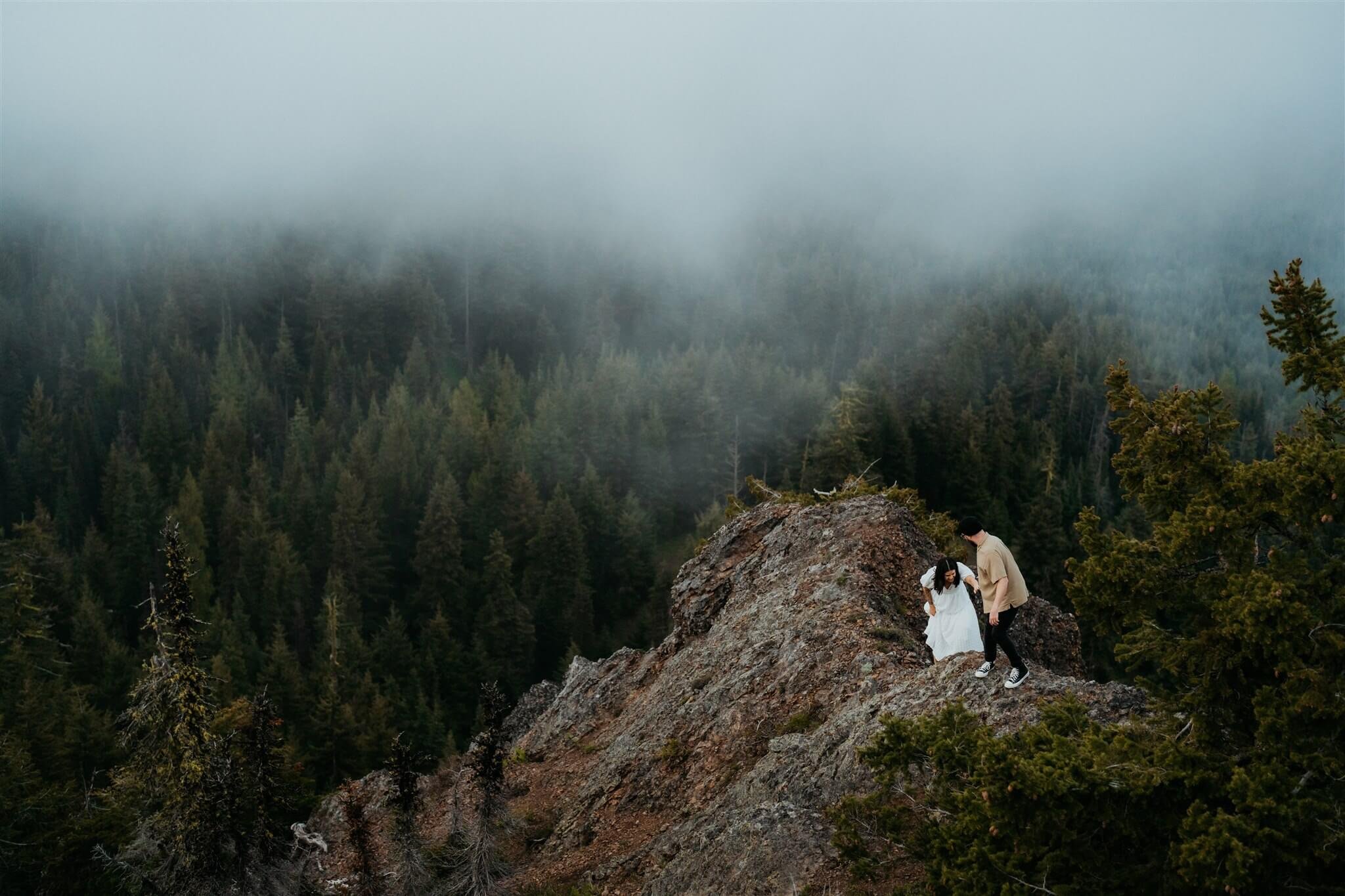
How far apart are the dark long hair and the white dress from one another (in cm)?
3

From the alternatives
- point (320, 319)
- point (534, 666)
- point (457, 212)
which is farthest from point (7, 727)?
point (457, 212)

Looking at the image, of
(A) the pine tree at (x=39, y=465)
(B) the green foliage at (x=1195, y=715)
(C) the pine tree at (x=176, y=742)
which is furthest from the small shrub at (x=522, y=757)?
(A) the pine tree at (x=39, y=465)

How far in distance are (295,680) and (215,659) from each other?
17.0 feet

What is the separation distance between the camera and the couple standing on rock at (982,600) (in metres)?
11.9

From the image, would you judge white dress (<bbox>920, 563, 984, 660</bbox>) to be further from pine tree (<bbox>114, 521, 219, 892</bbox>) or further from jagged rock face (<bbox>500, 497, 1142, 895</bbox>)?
pine tree (<bbox>114, 521, 219, 892</bbox>)

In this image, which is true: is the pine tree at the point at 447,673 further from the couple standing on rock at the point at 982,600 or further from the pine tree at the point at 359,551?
the couple standing on rock at the point at 982,600

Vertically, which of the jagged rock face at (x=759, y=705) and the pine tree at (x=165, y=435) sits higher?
the jagged rock face at (x=759, y=705)

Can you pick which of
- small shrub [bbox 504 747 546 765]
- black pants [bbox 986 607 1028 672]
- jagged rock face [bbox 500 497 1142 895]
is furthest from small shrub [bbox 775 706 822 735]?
small shrub [bbox 504 747 546 765]

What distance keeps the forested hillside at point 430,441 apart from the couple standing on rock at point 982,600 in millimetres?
23634

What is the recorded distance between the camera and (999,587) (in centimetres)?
1180

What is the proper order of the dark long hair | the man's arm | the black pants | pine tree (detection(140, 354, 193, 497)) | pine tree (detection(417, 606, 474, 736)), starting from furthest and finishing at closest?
1. pine tree (detection(140, 354, 193, 497))
2. pine tree (detection(417, 606, 474, 736))
3. the dark long hair
4. the black pants
5. the man's arm

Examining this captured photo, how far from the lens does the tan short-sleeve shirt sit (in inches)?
465

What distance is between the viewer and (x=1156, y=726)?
890 centimetres

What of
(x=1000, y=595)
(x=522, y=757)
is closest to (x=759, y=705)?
(x=1000, y=595)
